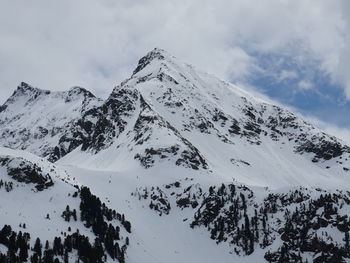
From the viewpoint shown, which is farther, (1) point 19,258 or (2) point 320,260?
(2) point 320,260

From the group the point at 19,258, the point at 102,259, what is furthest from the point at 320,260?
the point at 19,258

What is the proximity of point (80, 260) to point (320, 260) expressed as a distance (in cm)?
8389

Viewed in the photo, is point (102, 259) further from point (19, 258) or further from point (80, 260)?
point (19, 258)

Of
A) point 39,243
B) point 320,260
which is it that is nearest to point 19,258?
point 39,243

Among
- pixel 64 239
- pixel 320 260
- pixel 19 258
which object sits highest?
pixel 320 260

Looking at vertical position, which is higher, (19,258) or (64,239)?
(64,239)

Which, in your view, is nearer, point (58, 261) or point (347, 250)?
point (58, 261)

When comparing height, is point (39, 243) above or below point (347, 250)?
below

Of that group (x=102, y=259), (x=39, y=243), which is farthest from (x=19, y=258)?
Result: (x=102, y=259)

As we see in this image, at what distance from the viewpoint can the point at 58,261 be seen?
18400cm

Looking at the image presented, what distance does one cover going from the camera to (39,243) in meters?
191

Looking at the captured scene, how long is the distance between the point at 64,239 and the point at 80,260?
11.4m

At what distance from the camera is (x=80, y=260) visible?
193 meters

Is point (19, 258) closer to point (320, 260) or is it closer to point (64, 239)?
point (64, 239)
